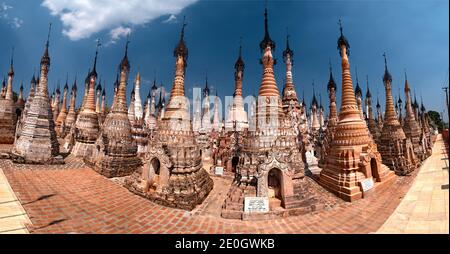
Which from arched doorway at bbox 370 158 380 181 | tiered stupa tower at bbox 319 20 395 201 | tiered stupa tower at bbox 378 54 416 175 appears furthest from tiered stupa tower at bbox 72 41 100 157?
tiered stupa tower at bbox 378 54 416 175

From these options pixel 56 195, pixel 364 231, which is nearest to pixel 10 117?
pixel 56 195

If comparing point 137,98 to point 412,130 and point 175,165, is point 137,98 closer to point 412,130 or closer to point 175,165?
point 175,165

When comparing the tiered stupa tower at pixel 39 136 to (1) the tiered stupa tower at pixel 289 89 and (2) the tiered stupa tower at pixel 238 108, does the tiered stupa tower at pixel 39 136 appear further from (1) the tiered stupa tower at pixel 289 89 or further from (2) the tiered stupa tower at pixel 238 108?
(1) the tiered stupa tower at pixel 289 89

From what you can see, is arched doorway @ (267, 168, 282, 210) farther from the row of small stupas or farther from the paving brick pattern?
the paving brick pattern

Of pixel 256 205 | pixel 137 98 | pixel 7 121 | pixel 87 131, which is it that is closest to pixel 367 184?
pixel 256 205

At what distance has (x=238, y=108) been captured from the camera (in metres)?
23.5

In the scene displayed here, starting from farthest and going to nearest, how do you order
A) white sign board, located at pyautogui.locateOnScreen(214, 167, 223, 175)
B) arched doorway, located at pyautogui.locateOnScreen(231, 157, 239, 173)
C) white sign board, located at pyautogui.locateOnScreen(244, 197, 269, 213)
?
arched doorway, located at pyautogui.locateOnScreen(231, 157, 239, 173) < white sign board, located at pyautogui.locateOnScreen(214, 167, 223, 175) < white sign board, located at pyautogui.locateOnScreen(244, 197, 269, 213)

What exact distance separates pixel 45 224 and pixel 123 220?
2.42 metres

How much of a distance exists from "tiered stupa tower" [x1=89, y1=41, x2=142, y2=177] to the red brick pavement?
3.36 metres

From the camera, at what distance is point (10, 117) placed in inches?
1093

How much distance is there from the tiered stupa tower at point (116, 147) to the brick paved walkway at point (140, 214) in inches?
120

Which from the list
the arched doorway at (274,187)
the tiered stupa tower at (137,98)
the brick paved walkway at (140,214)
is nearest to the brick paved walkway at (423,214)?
the brick paved walkway at (140,214)

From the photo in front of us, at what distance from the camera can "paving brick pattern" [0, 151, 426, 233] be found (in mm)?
7113
